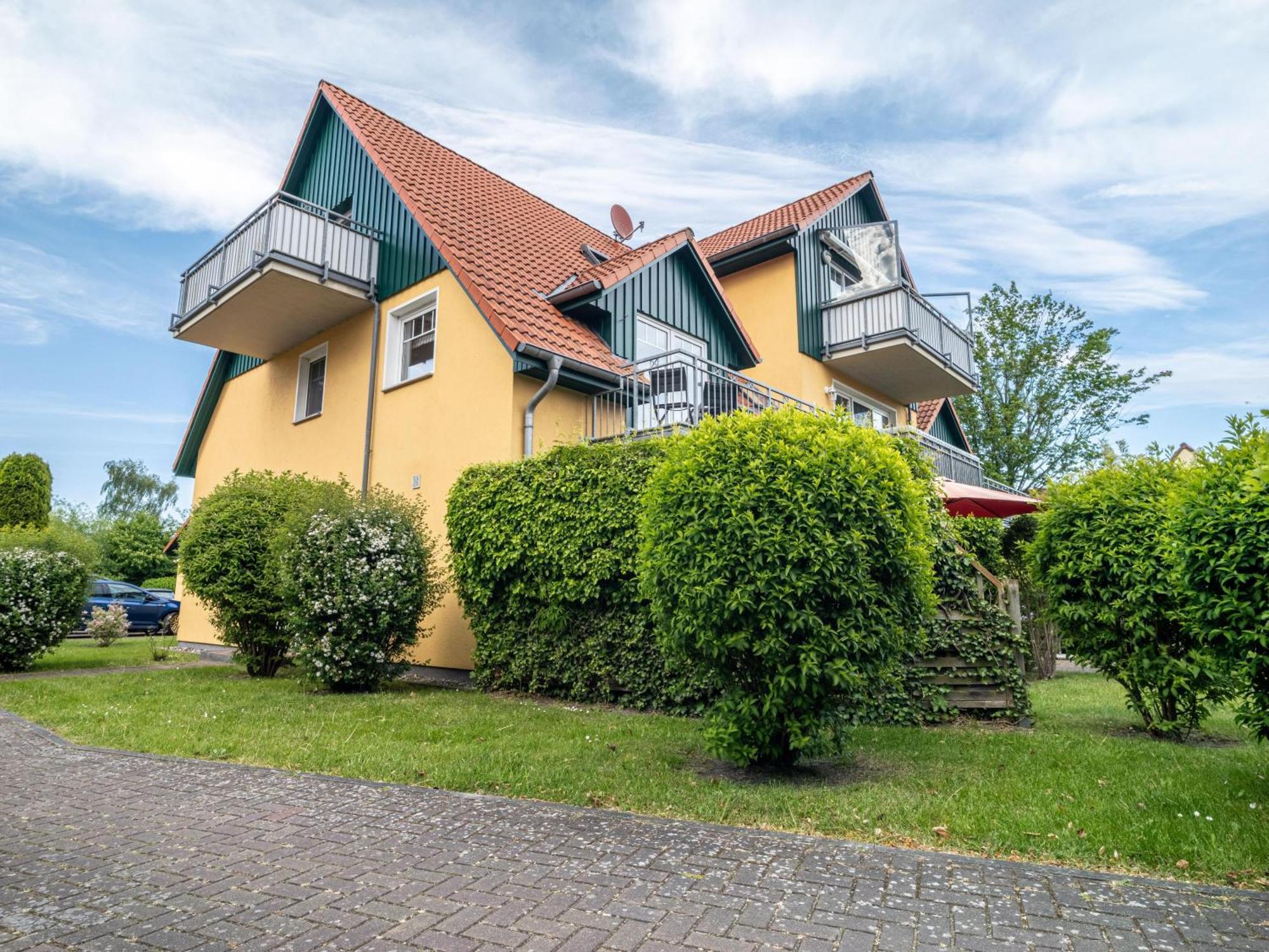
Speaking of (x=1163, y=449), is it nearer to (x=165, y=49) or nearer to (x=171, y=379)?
(x=165, y=49)

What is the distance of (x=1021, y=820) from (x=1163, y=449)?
4715 mm

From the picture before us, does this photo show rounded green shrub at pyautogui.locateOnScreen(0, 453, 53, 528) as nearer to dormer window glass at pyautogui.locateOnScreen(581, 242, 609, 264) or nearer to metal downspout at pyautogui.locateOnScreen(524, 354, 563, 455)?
dormer window glass at pyautogui.locateOnScreen(581, 242, 609, 264)

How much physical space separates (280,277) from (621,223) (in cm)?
840

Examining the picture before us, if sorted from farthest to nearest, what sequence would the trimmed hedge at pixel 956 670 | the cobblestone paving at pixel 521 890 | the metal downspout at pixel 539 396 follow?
the metal downspout at pixel 539 396 → the trimmed hedge at pixel 956 670 → the cobblestone paving at pixel 521 890

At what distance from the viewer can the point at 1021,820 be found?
4047 mm

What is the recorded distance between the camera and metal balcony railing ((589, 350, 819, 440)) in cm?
1130

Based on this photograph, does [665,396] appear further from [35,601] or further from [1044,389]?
[1044,389]

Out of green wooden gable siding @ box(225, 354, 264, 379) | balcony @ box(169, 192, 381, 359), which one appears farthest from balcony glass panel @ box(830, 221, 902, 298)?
green wooden gable siding @ box(225, 354, 264, 379)

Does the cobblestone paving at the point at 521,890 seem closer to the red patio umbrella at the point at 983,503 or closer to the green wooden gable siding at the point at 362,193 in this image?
the red patio umbrella at the point at 983,503

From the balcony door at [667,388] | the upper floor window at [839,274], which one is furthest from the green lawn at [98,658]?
the upper floor window at [839,274]

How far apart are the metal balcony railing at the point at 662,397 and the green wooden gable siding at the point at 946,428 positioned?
13.5 meters

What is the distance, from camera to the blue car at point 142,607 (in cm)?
2370

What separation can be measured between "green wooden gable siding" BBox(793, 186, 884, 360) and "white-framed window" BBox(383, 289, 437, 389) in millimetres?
8121

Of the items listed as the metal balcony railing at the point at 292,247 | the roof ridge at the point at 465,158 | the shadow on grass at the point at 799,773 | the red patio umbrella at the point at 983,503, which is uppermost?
the roof ridge at the point at 465,158
